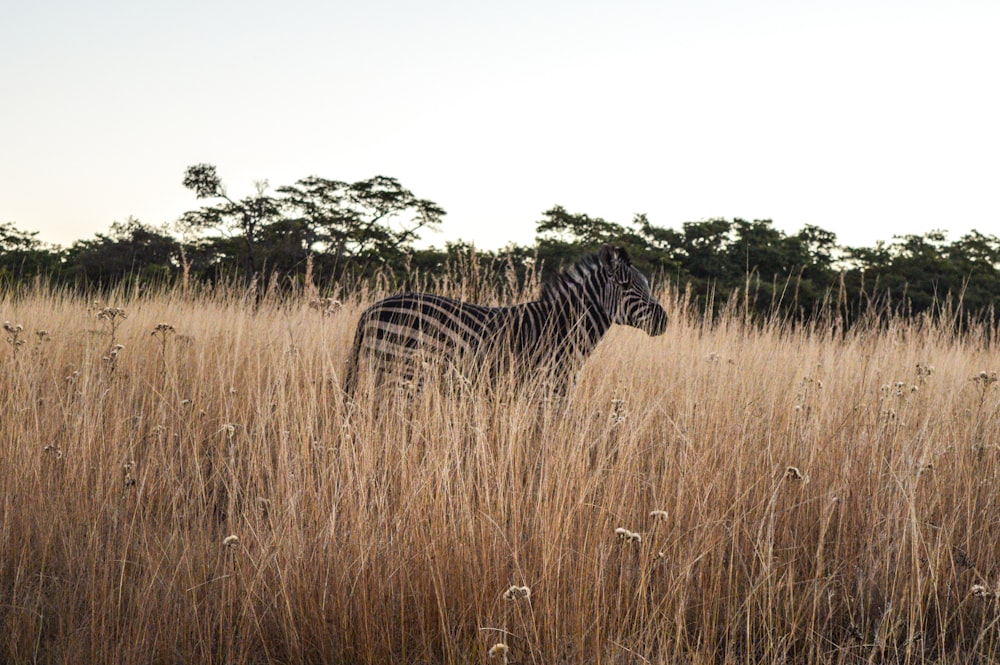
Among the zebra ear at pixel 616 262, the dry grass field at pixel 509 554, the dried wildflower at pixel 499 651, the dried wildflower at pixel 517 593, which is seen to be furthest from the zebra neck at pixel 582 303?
the dried wildflower at pixel 499 651

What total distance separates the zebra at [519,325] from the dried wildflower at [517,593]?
2.21 meters

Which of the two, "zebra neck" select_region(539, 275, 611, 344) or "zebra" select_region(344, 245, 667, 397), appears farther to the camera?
"zebra neck" select_region(539, 275, 611, 344)

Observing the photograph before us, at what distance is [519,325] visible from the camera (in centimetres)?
480

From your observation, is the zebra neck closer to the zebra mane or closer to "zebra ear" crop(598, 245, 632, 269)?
the zebra mane

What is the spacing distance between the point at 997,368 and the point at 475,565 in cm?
761

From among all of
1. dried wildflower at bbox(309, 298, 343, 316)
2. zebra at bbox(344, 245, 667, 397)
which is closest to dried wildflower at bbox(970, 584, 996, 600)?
zebra at bbox(344, 245, 667, 397)

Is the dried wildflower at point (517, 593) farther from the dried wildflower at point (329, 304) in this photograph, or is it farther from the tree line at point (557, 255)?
the tree line at point (557, 255)

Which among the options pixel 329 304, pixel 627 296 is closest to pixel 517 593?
pixel 627 296

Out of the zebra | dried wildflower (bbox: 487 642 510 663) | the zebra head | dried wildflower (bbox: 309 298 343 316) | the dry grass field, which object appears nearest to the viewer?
dried wildflower (bbox: 487 642 510 663)

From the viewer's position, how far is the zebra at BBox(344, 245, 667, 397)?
4520 millimetres

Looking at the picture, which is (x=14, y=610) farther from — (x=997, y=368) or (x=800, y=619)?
(x=997, y=368)

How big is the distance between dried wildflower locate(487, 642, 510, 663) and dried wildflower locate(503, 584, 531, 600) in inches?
4.8

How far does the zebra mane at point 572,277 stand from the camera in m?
5.07

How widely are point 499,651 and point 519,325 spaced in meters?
2.99
